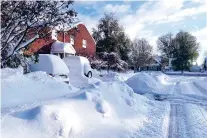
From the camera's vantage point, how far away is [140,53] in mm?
66875

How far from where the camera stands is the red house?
3180 centimetres

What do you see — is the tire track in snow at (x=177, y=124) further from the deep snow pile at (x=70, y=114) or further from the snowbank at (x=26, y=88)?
the snowbank at (x=26, y=88)

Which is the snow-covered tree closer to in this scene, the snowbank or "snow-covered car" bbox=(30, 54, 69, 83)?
the snowbank

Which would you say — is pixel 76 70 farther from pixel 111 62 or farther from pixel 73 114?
pixel 111 62

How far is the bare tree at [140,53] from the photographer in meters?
65.1

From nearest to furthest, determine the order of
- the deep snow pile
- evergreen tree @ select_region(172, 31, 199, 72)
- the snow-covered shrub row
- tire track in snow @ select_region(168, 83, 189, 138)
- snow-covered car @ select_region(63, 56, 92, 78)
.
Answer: the deep snow pile → tire track in snow @ select_region(168, 83, 189, 138) → snow-covered car @ select_region(63, 56, 92, 78) → the snow-covered shrub row → evergreen tree @ select_region(172, 31, 199, 72)

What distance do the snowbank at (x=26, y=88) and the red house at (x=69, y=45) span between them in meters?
17.9

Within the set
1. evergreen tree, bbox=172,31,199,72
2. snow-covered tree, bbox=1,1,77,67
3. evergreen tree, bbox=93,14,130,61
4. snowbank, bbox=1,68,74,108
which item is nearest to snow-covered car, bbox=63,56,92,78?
snow-covered tree, bbox=1,1,77,67

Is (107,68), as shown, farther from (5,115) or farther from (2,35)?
(5,115)

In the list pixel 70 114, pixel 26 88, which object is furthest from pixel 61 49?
pixel 70 114

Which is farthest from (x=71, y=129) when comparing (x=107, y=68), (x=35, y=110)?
(x=107, y=68)

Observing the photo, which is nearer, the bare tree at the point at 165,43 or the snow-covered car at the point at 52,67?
the snow-covered car at the point at 52,67

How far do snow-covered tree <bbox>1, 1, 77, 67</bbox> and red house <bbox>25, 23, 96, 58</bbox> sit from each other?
16.7 m

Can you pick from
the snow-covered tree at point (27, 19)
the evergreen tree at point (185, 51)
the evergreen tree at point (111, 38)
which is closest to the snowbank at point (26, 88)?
the snow-covered tree at point (27, 19)
